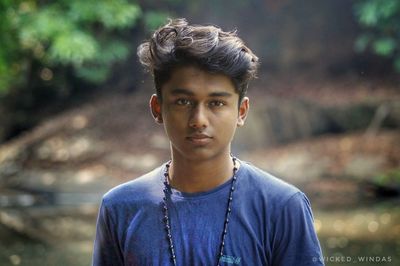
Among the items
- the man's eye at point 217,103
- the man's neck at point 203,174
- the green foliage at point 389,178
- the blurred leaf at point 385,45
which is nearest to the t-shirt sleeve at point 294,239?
the man's neck at point 203,174

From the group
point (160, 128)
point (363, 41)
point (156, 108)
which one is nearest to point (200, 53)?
point (156, 108)

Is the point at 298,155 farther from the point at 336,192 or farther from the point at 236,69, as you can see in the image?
the point at 236,69

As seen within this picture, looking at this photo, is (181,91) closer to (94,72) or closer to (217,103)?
(217,103)

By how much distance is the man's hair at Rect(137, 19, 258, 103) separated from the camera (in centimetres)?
202

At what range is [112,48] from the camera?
14539 mm

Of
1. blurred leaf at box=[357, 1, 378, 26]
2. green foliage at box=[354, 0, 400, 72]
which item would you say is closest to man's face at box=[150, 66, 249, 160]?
green foliage at box=[354, 0, 400, 72]

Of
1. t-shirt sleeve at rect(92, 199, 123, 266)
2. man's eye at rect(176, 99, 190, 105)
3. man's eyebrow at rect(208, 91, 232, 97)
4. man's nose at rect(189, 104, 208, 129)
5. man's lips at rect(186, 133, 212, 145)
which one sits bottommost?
t-shirt sleeve at rect(92, 199, 123, 266)

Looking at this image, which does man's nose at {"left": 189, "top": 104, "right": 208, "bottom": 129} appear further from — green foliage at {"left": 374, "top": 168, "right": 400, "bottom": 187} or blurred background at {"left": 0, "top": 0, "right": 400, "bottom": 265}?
green foliage at {"left": 374, "top": 168, "right": 400, "bottom": 187}

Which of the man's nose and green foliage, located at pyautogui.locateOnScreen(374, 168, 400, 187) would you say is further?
green foliage, located at pyautogui.locateOnScreen(374, 168, 400, 187)

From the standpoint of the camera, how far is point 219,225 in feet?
6.56

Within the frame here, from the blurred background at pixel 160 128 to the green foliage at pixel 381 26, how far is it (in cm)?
4

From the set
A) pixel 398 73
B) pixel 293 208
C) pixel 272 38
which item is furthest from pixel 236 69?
pixel 272 38

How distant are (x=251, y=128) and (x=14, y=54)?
497cm

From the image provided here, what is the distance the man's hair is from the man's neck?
0.69 ft
